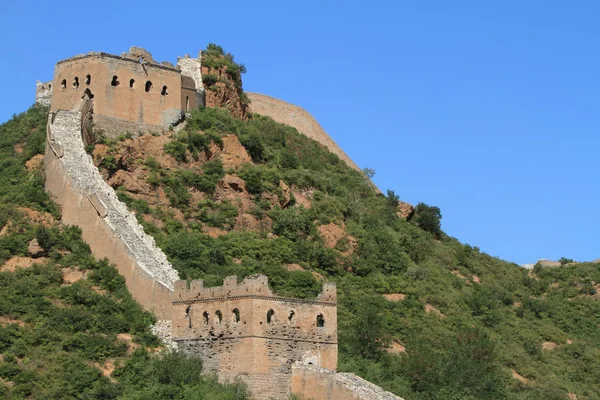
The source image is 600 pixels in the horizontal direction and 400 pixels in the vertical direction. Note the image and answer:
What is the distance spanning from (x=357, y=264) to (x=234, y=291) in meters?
13.7

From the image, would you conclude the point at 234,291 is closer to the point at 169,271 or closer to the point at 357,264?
the point at 169,271

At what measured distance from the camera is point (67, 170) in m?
44.8

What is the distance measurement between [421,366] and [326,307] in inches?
195

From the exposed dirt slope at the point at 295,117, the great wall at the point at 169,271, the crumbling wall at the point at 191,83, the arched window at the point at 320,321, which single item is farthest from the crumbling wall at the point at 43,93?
the arched window at the point at 320,321

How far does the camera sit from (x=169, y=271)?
41.3 m

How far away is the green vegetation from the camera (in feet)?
116

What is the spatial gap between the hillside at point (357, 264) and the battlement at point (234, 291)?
300 centimetres

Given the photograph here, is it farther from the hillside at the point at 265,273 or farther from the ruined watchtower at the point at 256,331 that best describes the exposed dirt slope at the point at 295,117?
the ruined watchtower at the point at 256,331

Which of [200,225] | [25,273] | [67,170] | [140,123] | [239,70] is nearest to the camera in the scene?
[25,273]

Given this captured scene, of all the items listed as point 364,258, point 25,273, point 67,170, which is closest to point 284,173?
point 364,258

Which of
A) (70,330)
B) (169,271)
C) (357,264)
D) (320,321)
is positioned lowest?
(70,330)

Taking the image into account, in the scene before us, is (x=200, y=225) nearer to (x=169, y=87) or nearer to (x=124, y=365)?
(x=169, y=87)

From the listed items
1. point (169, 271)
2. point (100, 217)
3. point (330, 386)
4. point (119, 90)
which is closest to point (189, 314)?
point (169, 271)

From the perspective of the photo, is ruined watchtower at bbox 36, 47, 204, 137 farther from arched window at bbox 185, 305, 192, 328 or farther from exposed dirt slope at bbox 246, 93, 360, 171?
exposed dirt slope at bbox 246, 93, 360, 171
